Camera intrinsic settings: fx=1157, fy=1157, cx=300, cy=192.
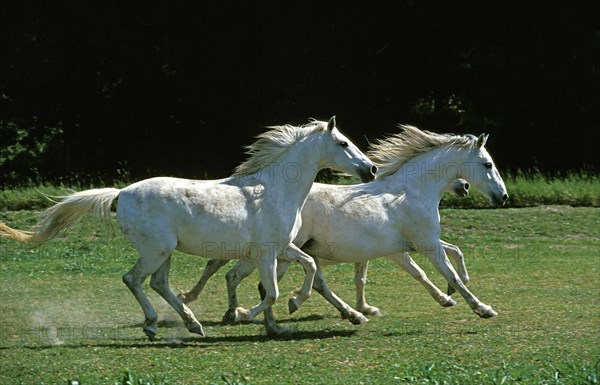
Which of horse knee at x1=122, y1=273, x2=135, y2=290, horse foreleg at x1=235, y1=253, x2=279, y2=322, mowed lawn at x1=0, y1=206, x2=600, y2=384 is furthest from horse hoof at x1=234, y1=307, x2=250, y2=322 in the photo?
horse knee at x1=122, y1=273, x2=135, y2=290

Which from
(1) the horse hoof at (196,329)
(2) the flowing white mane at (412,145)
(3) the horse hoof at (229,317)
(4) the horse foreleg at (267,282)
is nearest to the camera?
(1) the horse hoof at (196,329)

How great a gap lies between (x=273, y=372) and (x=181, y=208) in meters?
2.24

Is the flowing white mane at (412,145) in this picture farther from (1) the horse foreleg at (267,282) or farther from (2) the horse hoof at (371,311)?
(1) the horse foreleg at (267,282)

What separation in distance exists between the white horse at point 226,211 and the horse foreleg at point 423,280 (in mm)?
1590

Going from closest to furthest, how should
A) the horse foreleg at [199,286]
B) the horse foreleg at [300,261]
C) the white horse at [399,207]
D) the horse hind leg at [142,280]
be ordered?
the horse hind leg at [142,280] → the horse foreleg at [300,261] → the white horse at [399,207] → the horse foreleg at [199,286]

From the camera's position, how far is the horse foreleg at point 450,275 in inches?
490

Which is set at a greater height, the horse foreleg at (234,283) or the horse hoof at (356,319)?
the horse foreleg at (234,283)

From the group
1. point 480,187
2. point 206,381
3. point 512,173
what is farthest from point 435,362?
point 512,173

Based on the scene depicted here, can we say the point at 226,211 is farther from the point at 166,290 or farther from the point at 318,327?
the point at 318,327

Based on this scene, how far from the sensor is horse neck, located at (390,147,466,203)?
13.0m

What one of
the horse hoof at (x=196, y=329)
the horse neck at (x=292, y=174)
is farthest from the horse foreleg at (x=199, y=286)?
the horse hoof at (x=196, y=329)

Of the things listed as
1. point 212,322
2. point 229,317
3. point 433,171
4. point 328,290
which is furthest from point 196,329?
point 433,171

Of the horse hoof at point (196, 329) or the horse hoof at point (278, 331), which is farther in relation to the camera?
the horse hoof at point (278, 331)

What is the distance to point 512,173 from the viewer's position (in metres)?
27.3
